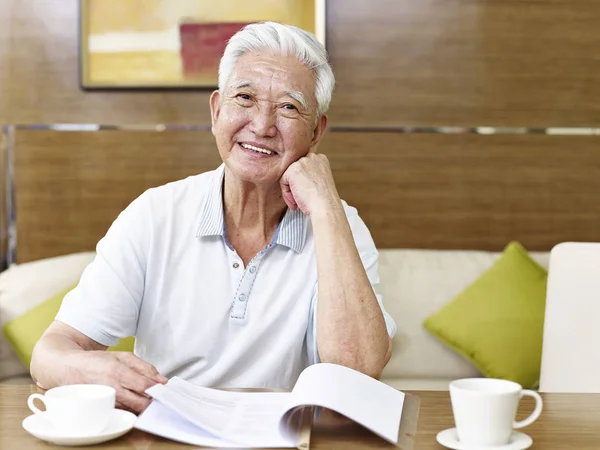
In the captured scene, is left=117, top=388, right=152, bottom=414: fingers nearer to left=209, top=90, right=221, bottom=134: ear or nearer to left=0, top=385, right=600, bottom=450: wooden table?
left=0, top=385, right=600, bottom=450: wooden table

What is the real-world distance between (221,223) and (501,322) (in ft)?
4.47

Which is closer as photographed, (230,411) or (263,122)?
(230,411)

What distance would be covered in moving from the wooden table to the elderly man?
12.0 inches

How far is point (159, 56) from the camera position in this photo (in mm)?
3354

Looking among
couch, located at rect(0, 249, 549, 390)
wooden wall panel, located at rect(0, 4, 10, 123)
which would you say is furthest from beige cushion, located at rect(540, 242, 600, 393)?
wooden wall panel, located at rect(0, 4, 10, 123)

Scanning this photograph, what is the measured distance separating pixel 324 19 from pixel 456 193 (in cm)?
85

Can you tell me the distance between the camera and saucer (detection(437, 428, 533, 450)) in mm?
1144

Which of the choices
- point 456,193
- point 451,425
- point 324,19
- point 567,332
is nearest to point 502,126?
point 456,193

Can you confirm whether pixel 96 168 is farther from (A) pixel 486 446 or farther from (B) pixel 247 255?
(A) pixel 486 446

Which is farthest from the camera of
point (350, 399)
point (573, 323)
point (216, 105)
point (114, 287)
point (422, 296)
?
point (422, 296)

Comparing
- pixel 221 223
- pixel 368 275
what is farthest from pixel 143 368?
pixel 368 275

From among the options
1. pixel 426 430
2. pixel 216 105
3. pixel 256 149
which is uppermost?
pixel 216 105

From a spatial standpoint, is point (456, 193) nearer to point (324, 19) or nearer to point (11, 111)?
point (324, 19)

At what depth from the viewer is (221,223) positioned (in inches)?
74.8
